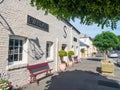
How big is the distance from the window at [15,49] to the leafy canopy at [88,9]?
18.2ft

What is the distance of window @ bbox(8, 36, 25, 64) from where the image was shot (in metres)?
8.93

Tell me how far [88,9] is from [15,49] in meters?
6.60

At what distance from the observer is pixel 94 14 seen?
365 cm

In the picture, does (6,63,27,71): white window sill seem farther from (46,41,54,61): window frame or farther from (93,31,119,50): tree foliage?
(93,31,119,50): tree foliage

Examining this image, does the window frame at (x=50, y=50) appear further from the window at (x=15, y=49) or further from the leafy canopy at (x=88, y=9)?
the leafy canopy at (x=88, y=9)

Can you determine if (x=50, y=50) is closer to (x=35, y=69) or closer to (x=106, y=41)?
(x=35, y=69)

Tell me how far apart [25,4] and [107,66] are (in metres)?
8.83

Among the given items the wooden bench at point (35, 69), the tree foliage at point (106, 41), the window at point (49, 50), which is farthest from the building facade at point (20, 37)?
the tree foliage at point (106, 41)

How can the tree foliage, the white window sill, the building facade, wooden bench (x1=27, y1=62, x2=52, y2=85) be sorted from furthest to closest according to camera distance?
1. the tree foliage
2. wooden bench (x1=27, y1=62, x2=52, y2=85)
3. the white window sill
4. the building facade

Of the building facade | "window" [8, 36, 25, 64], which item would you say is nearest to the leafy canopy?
the building facade

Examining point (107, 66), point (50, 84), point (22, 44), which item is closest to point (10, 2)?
point (22, 44)

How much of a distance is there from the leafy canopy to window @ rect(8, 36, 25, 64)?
18.2 ft

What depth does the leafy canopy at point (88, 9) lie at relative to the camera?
3.35m

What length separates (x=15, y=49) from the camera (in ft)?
30.9
